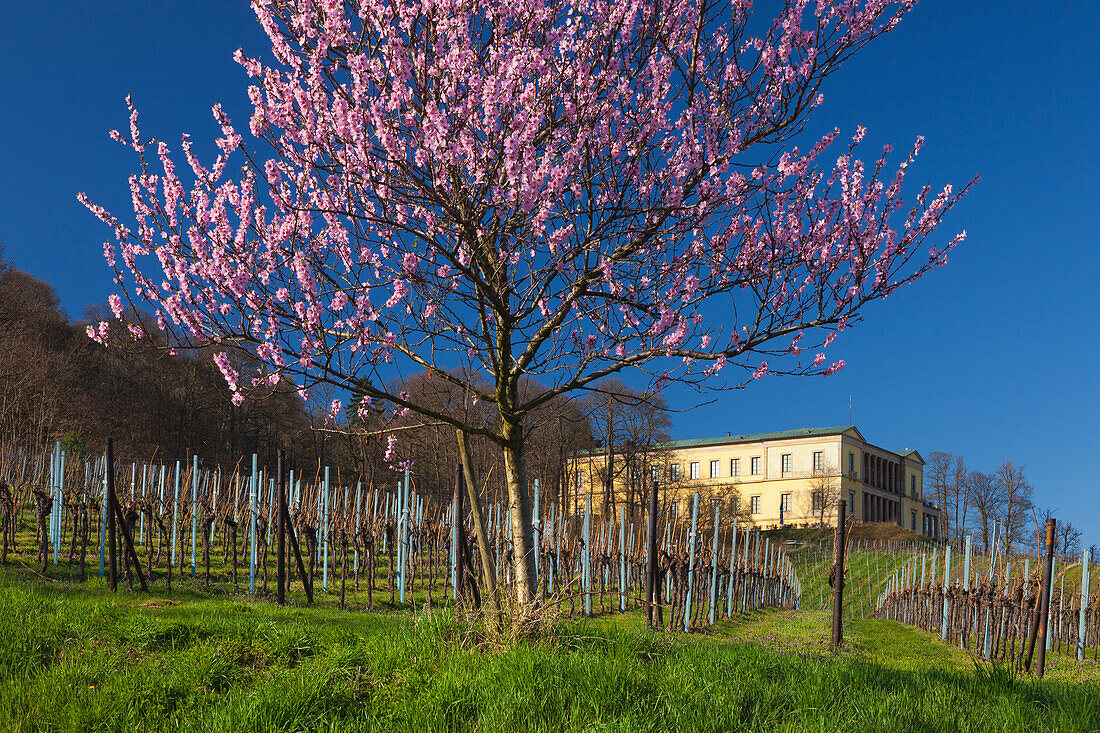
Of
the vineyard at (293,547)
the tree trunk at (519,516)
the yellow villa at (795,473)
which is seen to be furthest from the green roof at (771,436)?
the tree trunk at (519,516)

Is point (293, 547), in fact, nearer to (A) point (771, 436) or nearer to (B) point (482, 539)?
(B) point (482, 539)

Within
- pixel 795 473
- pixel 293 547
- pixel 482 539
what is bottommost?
pixel 795 473

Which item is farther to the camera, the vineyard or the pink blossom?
the vineyard

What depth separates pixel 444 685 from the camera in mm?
4133

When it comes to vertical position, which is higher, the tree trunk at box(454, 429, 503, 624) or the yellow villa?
the tree trunk at box(454, 429, 503, 624)

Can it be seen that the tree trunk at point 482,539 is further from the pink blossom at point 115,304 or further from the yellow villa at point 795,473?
the yellow villa at point 795,473

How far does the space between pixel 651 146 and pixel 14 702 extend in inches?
221

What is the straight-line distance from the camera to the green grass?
3949mm

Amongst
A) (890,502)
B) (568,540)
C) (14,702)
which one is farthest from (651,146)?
(890,502)

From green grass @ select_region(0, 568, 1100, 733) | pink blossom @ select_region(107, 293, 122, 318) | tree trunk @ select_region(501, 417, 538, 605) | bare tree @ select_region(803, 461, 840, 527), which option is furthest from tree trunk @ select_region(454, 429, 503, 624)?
bare tree @ select_region(803, 461, 840, 527)

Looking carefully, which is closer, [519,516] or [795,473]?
[519,516]

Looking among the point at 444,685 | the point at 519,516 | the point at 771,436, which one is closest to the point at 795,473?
the point at 771,436

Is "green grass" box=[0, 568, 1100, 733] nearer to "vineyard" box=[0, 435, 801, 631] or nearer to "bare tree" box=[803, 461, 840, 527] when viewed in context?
"vineyard" box=[0, 435, 801, 631]

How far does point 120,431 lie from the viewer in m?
34.3
